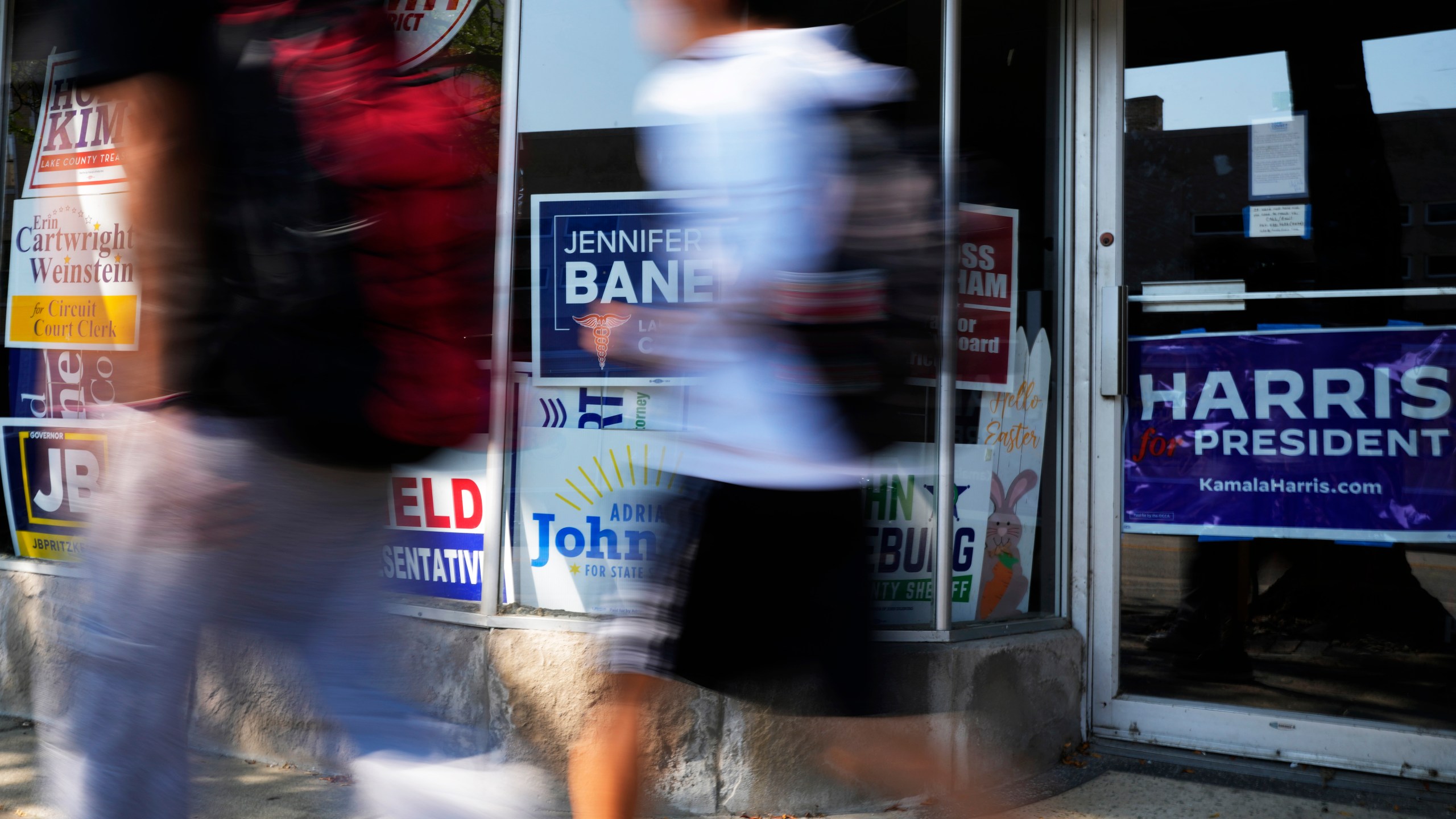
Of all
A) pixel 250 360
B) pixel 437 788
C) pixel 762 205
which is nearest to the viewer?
pixel 437 788

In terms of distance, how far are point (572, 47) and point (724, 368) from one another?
251 centimetres

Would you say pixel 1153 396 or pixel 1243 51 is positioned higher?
pixel 1243 51

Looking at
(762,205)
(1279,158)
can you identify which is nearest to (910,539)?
(1279,158)

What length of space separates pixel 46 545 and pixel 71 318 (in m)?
0.96

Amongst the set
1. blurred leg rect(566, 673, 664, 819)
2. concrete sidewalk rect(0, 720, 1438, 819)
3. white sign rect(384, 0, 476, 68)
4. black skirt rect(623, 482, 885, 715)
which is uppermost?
white sign rect(384, 0, 476, 68)

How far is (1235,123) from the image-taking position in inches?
169

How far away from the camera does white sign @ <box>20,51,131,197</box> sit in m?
4.59

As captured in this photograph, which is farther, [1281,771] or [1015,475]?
[1015,475]

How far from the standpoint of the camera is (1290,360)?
163 inches

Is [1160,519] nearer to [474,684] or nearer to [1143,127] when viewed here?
[1143,127]

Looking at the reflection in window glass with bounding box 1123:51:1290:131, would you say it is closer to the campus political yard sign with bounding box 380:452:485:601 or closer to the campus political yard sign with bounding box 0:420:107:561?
the campus political yard sign with bounding box 380:452:485:601

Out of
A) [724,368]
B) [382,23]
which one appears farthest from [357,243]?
[724,368]

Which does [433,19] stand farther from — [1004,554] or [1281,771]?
[1281,771]

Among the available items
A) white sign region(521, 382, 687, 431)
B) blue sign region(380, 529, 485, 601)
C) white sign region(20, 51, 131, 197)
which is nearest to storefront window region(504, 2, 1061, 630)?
white sign region(521, 382, 687, 431)
